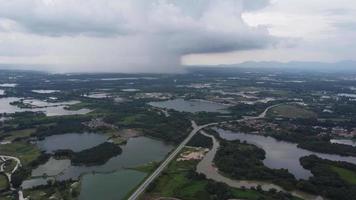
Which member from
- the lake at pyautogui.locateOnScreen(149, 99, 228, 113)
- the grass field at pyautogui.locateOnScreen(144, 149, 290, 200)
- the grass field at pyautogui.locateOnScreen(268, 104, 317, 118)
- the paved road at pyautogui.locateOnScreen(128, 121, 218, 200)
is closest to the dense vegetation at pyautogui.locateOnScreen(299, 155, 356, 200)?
the grass field at pyautogui.locateOnScreen(144, 149, 290, 200)

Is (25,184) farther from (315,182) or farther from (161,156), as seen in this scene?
(315,182)

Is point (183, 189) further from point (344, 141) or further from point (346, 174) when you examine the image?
point (344, 141)

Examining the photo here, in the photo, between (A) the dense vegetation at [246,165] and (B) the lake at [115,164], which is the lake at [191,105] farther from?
(A) the dense vegetation at [246,165]

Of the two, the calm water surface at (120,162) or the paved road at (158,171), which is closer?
the paved road at (158,171)

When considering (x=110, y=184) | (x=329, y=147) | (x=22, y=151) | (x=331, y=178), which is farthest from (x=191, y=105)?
(x=110, y=184)

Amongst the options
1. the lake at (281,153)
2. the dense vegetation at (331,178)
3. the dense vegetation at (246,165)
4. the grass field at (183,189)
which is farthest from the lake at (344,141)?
the grass field at (183,189)

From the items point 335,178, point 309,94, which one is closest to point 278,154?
point 335,178

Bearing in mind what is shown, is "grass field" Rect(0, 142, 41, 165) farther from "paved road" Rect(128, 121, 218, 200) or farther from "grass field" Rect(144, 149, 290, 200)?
"grass field" Rect(144, 149, 290, 200)
